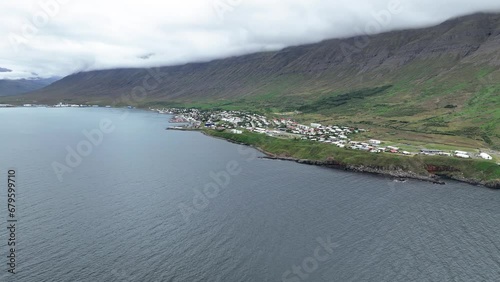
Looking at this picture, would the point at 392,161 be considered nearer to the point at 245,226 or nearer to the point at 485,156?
the point at 485,156

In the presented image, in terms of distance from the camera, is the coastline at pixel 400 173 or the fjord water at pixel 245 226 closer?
the fjord water at pixel 245 226

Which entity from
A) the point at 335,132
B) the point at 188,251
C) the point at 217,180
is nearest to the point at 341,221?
the point at 188,251

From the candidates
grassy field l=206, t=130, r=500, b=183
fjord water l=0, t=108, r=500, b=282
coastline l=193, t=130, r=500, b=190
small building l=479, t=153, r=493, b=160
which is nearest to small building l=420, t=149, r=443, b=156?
grassy field l=206, t=130, r=500, b=183

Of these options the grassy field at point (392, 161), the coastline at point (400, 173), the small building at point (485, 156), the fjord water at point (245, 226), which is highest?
the small building at point (485, 156)

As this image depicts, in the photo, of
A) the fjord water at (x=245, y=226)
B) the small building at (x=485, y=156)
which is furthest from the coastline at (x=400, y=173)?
the small building at (x=485, y=156)

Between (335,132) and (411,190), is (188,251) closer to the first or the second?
(411,190)

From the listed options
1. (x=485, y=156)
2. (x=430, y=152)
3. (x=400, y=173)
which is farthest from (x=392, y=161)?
(x=485, y=156)

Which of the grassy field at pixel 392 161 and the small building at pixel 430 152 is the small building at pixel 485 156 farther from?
the small building at pixel 430 152

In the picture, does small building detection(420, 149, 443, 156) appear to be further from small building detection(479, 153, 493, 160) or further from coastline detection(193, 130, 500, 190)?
coastline detection(193, 130, 500, 190)
